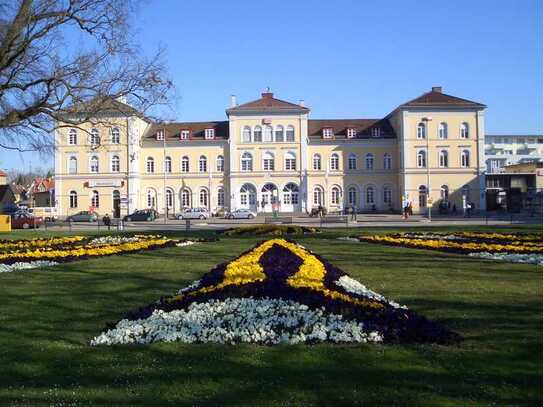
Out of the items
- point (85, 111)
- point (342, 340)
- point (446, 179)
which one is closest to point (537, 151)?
point (446, 179)

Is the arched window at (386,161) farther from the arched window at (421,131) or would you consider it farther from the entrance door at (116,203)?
the entrance door at (116,203)

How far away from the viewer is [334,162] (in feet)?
241

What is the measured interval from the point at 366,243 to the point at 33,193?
8837 cm

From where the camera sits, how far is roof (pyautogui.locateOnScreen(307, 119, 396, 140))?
74188 millimetres

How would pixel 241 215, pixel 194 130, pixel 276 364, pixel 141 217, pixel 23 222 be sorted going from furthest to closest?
pixel 194 130 → pixel 241 215 → pixel 141 217 → pixel 23 222 → pixel 276 364

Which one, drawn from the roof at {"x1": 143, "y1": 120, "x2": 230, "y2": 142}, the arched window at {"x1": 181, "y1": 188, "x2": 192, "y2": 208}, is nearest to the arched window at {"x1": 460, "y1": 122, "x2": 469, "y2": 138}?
the roof at {"x1": 143, "y1": 120, "x2": 230, "y2": 142}

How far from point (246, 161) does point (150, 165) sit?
12.4 meters

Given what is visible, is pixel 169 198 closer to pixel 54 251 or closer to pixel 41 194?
pixel 41 194

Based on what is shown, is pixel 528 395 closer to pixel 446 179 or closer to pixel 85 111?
pixel 85 111

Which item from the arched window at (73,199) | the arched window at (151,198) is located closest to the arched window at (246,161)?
the arched window at (151,198)

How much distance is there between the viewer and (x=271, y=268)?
12531 millimetres

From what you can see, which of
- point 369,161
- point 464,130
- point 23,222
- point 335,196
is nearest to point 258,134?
point 335,196

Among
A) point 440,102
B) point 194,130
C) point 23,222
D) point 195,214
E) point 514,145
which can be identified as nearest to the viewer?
point 23,222

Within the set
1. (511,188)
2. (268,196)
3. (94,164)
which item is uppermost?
(94,164)
